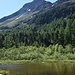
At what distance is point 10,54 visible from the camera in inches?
6206

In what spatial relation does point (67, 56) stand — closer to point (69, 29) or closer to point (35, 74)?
point (69, 29)

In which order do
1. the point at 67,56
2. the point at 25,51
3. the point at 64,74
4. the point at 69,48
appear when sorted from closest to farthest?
the point at 64,74 → the point at 67,56 → the point at 69,48 → the point at 25,51

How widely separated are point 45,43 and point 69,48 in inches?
1619

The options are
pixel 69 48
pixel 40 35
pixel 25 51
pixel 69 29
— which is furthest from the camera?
pixel 40 35


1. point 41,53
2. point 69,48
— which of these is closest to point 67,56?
point 69,48

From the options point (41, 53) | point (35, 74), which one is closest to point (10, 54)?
point (41, 53)

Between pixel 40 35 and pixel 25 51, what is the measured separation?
3846 cm

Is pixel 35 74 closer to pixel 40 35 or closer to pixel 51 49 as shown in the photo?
pixel 51 49

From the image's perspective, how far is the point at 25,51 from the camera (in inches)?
6442

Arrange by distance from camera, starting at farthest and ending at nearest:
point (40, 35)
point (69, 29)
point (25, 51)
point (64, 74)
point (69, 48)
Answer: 1. point (40, 35)
2. point (69, 29)
3. point (25, 51)
4. point (69, 48)
5. point (64, 74)

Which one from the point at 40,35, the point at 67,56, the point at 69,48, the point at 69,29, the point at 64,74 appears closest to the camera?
the point at 64,74

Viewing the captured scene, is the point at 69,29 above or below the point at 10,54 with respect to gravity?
above

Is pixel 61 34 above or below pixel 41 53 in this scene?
above

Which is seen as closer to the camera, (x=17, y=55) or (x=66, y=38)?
(x=17, y=55)
